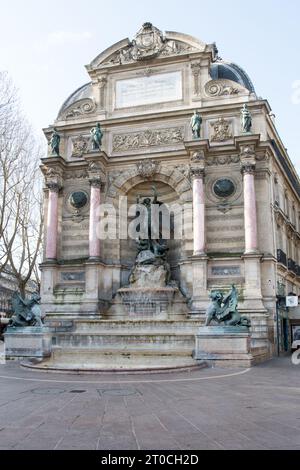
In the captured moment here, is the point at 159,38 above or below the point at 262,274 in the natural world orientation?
above

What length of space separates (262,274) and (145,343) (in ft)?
27.6

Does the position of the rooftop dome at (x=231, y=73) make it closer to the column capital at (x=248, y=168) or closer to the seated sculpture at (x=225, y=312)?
the column capital at (x=248, y=168)

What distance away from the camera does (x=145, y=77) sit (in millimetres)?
27797

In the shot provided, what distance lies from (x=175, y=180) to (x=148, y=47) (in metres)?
8.68

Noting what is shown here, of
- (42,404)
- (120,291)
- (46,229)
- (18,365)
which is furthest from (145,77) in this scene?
(42,404)

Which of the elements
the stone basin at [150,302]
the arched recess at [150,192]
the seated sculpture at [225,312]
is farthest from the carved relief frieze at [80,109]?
the seated sculpture at [225,312]

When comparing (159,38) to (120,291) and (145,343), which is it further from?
(145,343)

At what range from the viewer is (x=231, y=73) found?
92.4 feet

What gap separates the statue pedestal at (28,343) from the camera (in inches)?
699

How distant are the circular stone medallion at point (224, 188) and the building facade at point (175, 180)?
0.05 m

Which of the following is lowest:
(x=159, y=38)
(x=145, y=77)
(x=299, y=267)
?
(x=299, y=267)

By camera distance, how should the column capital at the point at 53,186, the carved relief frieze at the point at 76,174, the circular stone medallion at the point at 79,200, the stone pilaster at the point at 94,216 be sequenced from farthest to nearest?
the carved relief frieze at the point at 76,174, the circular stone medallion at the point at 79,200, the column capital at the point at 53,186, the stone pilaster at the point at 94,216

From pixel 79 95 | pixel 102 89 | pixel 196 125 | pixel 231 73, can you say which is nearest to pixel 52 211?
pixel 102 89

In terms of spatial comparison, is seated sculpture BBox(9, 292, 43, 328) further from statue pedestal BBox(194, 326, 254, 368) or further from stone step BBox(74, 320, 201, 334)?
statue pedestal BBox(194, 326, 254, 368)
